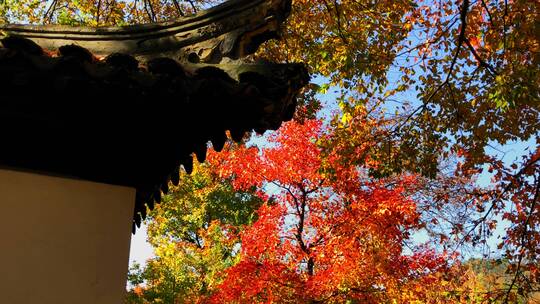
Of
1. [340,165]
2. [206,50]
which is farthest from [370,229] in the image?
[206,50]

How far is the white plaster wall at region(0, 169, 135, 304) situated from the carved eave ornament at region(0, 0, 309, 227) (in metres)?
0.13

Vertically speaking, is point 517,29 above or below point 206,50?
above

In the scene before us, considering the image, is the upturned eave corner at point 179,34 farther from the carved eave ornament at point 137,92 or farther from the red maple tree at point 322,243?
the red maple tree at point 322,243

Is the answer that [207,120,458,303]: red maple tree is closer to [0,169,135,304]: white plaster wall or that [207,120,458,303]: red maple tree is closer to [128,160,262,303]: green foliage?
[128,160,262,303]: green foliage

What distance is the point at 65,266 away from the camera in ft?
7.57

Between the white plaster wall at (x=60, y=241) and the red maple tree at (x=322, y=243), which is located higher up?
the red maple tree at (x=322, y=243)

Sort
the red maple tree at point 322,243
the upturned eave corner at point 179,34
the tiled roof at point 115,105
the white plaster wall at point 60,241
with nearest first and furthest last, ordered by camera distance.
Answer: the tiled roof at point 115,105 → the white plaster wall at point 60,241 → the upturned eave corner at point 179,34 → the red maple tree at point 322,243

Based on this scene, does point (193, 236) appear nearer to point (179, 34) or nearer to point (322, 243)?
point (322, 243)

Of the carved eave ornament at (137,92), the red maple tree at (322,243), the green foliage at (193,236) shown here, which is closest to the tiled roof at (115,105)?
the carved eave ornament at (137,92)

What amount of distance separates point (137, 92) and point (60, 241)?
817mm

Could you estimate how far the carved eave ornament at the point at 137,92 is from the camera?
79.7 inches

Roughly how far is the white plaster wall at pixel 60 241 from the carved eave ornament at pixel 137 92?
0.41 ft

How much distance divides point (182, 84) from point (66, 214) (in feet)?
2.86

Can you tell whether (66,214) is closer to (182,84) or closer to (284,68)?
(182,84)
